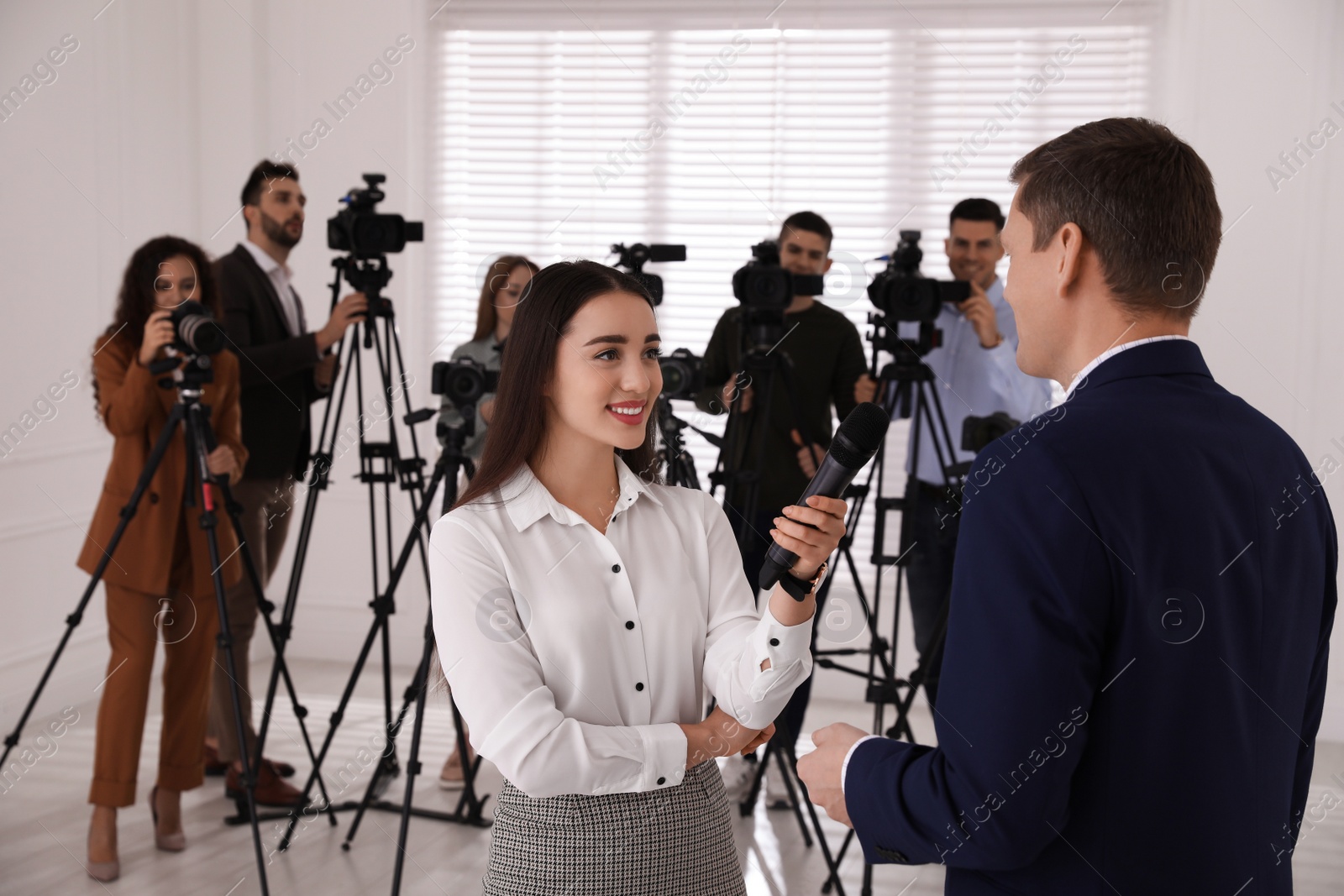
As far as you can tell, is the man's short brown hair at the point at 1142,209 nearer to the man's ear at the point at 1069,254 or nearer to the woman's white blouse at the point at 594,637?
the man's ear at the point at 1069,254

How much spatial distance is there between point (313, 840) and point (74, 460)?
6.45 ft

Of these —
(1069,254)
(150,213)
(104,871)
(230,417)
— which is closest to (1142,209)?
(1069,254)

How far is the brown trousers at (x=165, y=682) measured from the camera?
2898 millimetres

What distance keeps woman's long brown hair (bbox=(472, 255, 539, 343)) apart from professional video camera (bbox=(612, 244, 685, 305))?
0.91 metres

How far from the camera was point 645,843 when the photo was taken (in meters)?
1.45

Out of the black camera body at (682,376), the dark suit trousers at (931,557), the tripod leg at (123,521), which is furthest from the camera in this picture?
the dark suit trousers at (931,557)

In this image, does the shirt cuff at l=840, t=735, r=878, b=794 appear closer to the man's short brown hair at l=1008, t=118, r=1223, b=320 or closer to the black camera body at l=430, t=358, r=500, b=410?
the man's short brown hair at l=1008, t=118, r=1223, b=320

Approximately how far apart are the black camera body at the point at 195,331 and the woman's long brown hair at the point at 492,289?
1044mm

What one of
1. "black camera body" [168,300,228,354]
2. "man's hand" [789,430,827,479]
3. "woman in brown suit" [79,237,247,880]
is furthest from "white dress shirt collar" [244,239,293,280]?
"man's hand" [789,430,827,479]

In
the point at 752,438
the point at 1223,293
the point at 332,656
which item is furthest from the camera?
the point at 332,656

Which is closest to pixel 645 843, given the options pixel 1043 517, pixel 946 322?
pixel 1043 517

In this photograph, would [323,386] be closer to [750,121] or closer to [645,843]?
[750,121]

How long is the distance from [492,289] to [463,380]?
99 cm

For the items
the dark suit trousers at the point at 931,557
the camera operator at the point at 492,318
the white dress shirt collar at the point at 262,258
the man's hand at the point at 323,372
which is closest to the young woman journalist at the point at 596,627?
the dark suit trousers at the point at 931,557
